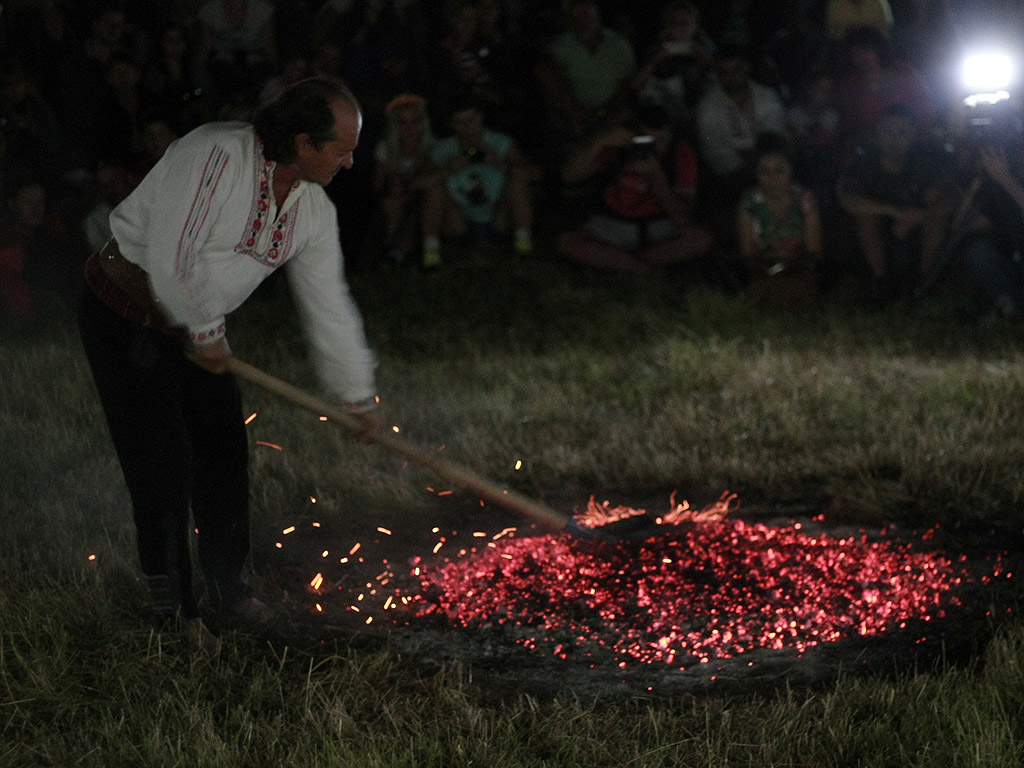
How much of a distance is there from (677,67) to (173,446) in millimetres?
6819

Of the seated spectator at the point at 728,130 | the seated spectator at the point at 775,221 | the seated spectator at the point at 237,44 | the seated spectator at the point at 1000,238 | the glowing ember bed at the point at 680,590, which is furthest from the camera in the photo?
the seated spectator at the point at 237,44

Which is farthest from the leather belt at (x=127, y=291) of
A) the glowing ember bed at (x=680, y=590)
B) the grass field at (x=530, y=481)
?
the glowing ember bed at (x=680, y=590)

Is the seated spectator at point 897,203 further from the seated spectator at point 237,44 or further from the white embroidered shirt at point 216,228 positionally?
the white embroidered shirt at point 216,228

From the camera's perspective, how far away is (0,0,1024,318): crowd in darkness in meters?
9.10

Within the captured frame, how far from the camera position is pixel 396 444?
4.46 m

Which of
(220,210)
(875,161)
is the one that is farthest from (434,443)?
(875,161)

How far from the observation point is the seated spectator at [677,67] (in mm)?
9766

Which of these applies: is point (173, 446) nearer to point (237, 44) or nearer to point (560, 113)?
point (560, 113)

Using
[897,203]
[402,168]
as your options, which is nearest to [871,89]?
[897,203]

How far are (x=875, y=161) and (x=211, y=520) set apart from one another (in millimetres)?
6397

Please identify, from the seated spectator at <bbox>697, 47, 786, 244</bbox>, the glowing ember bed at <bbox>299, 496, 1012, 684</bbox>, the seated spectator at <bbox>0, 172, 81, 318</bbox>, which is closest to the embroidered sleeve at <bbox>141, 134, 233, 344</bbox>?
the glowing ember bed at <bbox>299, 496, 1012, 684</bbox>

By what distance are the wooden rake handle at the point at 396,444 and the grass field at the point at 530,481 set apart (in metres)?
0.67

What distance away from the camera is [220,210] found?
3.61m

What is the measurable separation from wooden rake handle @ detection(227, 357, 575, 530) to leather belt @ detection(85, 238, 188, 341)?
9.9 inches
